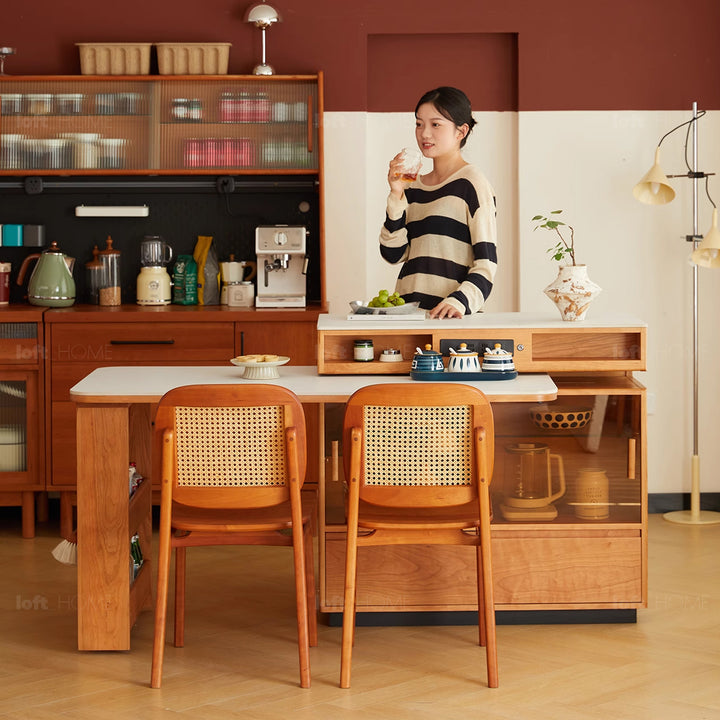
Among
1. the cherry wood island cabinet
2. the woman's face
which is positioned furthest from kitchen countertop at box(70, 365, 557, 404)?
the woman's face

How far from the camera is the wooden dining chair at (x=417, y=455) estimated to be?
2932 millimetres

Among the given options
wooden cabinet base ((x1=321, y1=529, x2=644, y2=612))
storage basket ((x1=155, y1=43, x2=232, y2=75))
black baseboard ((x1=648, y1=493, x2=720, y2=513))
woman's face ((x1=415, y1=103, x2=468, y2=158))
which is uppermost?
storage basket ((x1=155, y1=43, x2=232, y2=75))

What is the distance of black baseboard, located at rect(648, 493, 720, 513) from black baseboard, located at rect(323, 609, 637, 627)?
1.83 metres

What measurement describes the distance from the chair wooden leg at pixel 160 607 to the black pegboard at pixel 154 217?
2549mm

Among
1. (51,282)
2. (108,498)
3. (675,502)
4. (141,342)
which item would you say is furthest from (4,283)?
(675,502)

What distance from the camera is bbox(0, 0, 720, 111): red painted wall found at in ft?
16.9

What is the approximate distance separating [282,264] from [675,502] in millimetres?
2266

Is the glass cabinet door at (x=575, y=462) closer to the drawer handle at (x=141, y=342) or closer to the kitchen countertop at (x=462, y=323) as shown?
the kitchen countertop at (x=462, y=323)

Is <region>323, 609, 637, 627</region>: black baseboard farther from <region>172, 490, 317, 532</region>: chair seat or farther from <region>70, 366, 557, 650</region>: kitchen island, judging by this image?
<region>70, 366, 557, 650</region>: kitchen island

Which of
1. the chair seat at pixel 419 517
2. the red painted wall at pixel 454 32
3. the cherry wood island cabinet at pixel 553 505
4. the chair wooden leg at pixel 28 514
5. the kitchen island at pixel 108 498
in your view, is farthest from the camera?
the red painted wall at pixel 454 32

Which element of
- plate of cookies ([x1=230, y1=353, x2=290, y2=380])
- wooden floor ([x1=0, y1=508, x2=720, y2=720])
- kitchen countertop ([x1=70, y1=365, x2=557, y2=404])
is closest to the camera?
wooden floor ([x1=0, y1=508, x2=720, y2=720])

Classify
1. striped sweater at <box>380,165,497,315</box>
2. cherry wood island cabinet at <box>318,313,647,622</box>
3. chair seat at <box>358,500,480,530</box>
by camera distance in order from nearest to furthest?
chair seat at <box>358,500,480,530</box> → cherry wood island cabinet at <box>318,313,647,622</box> → striped sweater at <box>380,165,497,315</box>

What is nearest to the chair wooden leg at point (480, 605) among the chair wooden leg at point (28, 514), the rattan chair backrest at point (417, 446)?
the rattan chair backrest at point (417, 446)

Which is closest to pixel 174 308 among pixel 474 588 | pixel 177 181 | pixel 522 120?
pixel 177 181
